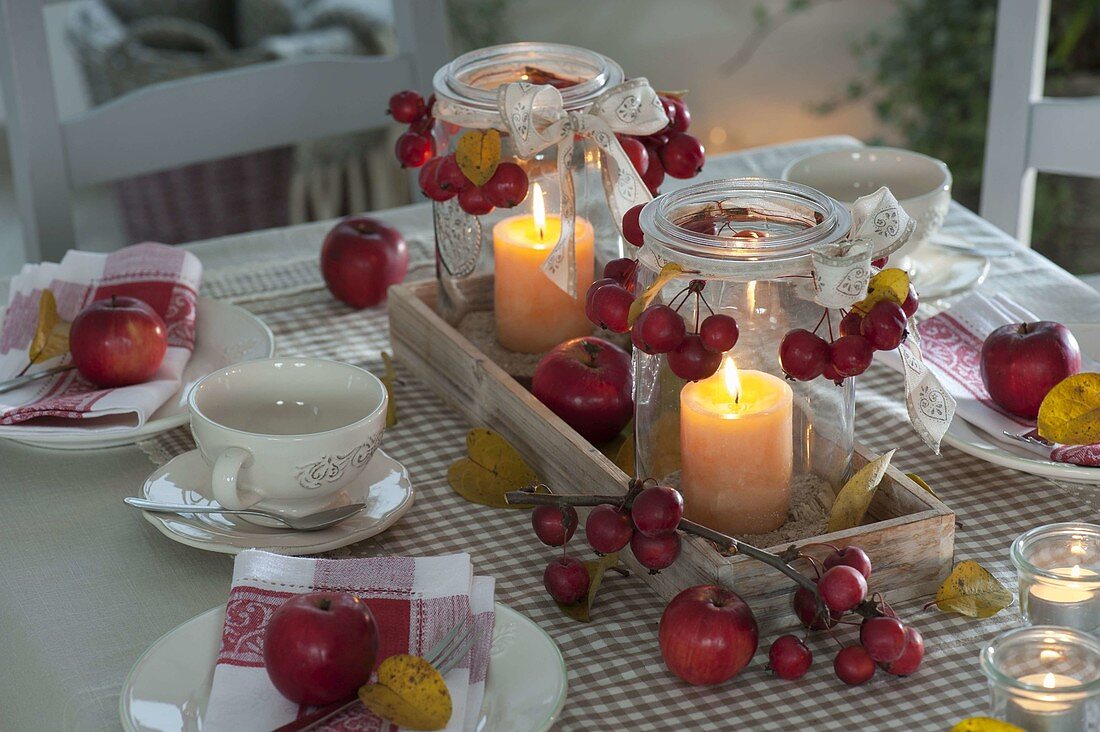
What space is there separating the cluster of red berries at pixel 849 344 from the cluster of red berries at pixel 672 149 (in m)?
0.25

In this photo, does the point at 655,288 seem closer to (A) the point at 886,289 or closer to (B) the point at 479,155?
(A) the point at 886,289

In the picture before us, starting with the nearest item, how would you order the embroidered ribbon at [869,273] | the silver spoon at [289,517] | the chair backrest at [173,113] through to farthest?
the embroidered ribbon at [869,273] < the silver spoon at [289,517] < the chair backrest at [173,113]

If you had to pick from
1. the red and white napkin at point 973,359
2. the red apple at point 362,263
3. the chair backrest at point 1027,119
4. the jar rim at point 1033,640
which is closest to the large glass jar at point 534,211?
the red apple at point 362,263

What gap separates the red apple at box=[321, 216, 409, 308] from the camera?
1124mm

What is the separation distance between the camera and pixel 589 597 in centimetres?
72

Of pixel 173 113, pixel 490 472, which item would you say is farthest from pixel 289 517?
Answer: pixel 173 113

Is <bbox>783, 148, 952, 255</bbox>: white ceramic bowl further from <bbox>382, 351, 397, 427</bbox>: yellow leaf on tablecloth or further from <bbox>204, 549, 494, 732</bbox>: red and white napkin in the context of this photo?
<bbox>204, 549, 494, 732</bbox>: red and white napkin

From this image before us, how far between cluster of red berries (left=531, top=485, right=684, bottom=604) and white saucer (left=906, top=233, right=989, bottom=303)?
0.46 m

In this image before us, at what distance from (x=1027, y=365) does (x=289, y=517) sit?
0.46 meters

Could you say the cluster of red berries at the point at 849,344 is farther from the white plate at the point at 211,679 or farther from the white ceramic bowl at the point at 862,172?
the white ceramic bowl at the point at 862,172

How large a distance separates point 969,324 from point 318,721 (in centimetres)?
58

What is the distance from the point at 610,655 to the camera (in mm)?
690

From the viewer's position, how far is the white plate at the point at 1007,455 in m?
0.80

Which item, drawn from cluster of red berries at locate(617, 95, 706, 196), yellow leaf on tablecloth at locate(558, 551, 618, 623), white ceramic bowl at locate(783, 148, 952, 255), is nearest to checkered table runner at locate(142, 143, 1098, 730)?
yellow leaf on tablecloth at locate(558, 551, 618, 623)
